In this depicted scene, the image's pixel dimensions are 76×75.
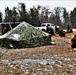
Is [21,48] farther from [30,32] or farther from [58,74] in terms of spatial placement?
[58,74]

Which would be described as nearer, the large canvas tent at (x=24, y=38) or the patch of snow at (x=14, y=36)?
the large canvas tent at (x=24, y=38)

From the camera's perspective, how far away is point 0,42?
20.1 metres

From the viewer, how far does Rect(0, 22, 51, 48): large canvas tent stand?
19.3 m

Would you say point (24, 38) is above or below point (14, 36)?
below

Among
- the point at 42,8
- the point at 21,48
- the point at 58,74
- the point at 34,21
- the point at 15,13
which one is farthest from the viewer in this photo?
the point at 42,8

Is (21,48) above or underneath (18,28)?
underneath

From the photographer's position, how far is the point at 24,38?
19.5 meters

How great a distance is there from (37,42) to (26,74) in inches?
419

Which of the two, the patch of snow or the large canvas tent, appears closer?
the large canvas tent

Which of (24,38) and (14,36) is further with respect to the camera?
(14,36)

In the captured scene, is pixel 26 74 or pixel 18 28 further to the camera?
pixel 18 28

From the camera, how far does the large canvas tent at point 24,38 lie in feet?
63.3

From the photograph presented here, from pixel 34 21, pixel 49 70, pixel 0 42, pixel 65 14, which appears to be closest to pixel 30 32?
pixel 0 42

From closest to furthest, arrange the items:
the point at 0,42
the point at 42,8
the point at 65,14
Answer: the point at 0,42
the point at 42,8
the point at 65,14
